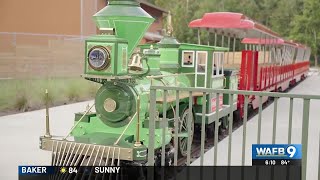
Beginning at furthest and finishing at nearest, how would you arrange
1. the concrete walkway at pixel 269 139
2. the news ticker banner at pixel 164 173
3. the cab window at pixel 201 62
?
the cab window at pixel 201 62 → the concrete walkway at pixel 269 139 → the news ticker banner at pixel 164 173

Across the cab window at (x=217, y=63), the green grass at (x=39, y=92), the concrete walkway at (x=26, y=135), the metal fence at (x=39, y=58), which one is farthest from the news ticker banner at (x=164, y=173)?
the metal fence at (x=39, y=58)

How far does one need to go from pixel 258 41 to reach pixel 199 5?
172ft

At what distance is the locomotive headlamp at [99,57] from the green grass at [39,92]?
26.9 feet

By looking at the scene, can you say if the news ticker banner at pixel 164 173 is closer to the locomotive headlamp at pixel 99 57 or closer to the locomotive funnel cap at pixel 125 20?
the locomotive headlamp at pixel 99 57

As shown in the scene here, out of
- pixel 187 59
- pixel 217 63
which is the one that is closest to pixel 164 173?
pixel 187 59

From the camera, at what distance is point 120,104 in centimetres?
659

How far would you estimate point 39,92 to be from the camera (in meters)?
14.9

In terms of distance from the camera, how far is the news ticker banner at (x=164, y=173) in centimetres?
454

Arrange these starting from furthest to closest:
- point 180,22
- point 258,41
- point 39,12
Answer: point 180,22, point 39,12, point 258,41

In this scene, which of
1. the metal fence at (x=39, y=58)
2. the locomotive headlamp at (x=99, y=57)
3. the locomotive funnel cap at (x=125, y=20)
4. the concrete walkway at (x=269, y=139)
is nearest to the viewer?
the locomotive headlamp at (x=99, y=57)

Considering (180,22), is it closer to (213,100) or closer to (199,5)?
(199,5)

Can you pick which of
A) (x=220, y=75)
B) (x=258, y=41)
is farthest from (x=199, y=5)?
(x=220, y=75)

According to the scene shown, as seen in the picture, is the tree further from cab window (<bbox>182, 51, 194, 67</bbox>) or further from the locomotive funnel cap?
the locomotive funnel cap

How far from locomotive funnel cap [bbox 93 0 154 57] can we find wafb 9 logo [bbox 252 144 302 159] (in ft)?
9.77
